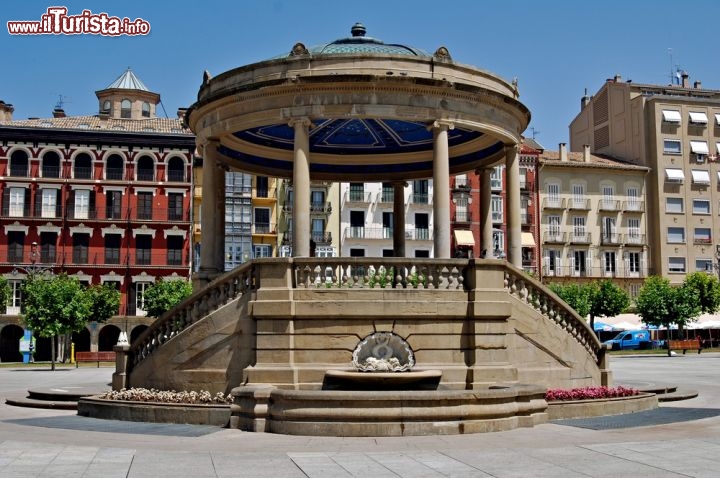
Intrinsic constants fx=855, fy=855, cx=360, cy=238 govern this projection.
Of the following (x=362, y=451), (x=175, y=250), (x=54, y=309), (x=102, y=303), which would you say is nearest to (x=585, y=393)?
(x=362, y=451)

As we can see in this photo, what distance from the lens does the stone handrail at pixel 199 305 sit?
20.0 meters

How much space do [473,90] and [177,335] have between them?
31.5 ft

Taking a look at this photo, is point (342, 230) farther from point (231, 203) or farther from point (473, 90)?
point (473, 90)

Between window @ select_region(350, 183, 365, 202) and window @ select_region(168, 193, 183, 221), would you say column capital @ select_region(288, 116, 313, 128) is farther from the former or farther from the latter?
window @ select_region(350, 183, 365, 202)

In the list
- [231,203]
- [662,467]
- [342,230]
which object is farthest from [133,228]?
[662,467]

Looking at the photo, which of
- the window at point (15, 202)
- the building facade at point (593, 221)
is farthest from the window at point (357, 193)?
the window at point (15, 202)

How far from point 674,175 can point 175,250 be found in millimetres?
53454

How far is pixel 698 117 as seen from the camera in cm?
9375

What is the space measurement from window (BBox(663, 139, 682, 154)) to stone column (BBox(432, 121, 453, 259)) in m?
77.9

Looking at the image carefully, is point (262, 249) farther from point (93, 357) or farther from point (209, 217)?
point (209, 217)

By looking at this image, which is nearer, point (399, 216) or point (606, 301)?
point (399, 216)

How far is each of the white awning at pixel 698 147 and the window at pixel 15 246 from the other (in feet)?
228

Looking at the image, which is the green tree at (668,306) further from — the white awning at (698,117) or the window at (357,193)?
the window at (357,193)

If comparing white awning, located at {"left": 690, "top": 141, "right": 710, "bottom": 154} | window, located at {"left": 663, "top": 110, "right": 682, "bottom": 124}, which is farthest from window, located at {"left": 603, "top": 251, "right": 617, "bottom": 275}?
window, located at {"left": 663, "top": 110, "right": 682, "bottom": 124}
